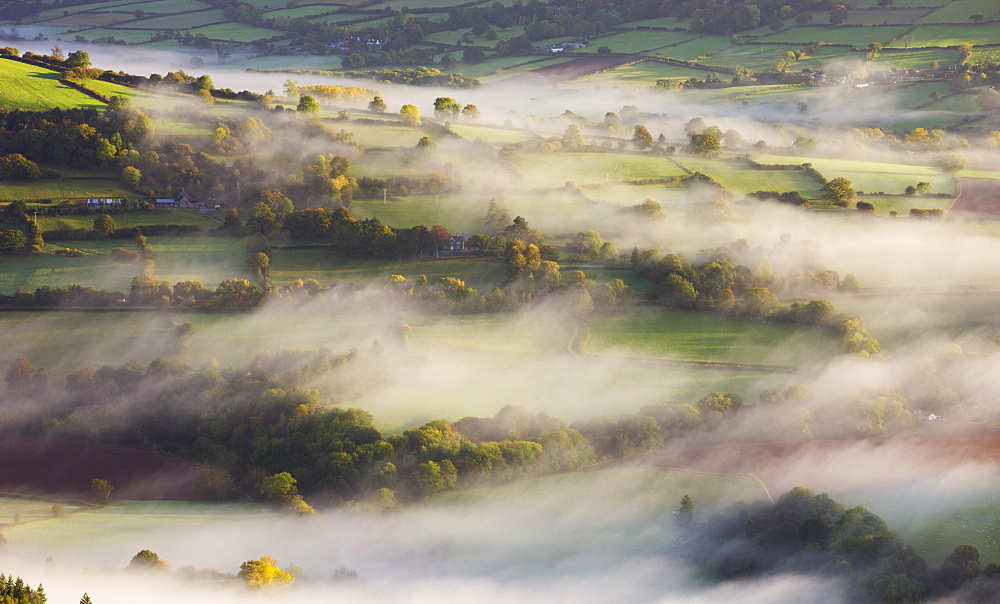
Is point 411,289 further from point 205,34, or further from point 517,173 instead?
point 205,34

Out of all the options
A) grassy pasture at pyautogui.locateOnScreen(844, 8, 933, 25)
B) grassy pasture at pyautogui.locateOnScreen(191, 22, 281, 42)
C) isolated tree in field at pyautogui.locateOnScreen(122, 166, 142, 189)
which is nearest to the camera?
isolated tree in field at pyautogui.locateOnScreen(122, 166, 142, 189)

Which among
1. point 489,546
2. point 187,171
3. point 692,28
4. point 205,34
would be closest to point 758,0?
point 692,28

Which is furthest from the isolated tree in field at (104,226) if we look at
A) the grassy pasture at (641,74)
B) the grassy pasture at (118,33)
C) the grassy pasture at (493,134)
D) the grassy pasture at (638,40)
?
the grassy pasture at (638,40)

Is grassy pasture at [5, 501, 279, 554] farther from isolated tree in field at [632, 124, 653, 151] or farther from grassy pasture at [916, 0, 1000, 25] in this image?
grassy pasture at [916, 0, 1000, 25]

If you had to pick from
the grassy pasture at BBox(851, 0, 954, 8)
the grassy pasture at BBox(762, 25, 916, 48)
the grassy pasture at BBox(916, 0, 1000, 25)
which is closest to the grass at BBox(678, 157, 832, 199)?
the grassy pasture at BBox(762, 25, 916, 48)

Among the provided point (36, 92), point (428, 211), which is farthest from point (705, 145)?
point (36, 92)

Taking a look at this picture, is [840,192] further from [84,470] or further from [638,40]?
[638,40]
